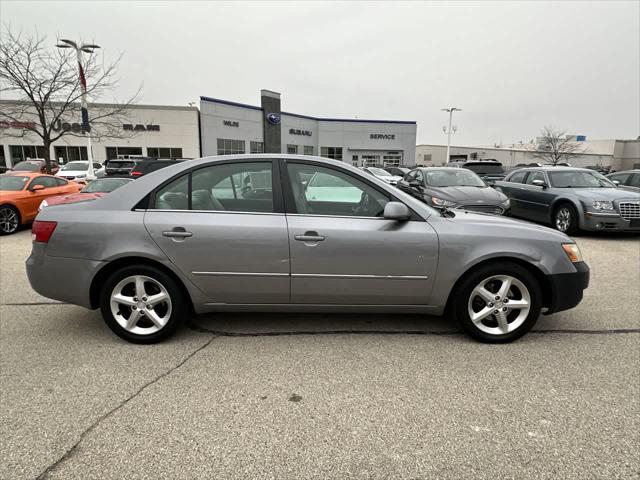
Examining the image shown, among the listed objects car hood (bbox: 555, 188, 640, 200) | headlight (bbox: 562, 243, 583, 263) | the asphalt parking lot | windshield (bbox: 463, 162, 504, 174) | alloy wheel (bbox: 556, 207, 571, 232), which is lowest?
the asphalt parking lot

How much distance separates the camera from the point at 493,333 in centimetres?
333

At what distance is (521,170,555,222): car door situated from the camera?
9203 millimetres

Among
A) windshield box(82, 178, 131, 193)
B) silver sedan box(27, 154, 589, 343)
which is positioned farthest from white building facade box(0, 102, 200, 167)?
silver sedan box(27, 154, 589, 343)

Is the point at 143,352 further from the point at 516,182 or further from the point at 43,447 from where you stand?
the point at 516,182

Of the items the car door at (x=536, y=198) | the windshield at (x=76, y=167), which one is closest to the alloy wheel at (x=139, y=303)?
the car door at (x=536, y=198)

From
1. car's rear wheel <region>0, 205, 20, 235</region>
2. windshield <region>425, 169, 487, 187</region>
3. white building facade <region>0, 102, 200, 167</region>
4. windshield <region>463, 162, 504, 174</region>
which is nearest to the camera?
car's rear wheel <region>0, 205, 20, 235</region>

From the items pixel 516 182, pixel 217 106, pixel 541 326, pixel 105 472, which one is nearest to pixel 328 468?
pixel 105 472

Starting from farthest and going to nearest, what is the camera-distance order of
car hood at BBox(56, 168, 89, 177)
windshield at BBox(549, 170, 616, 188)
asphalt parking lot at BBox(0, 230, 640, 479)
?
car hood at BBox(56, 168, 89, 177), windshield at BBox(549, 170, 616, 188), asphalt parking lot at BBox(0, 230, 640, 479)

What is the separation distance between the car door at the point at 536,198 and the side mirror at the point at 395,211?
24.7 ft

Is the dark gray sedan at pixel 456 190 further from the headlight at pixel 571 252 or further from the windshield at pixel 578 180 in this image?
the headlight at pixel 571 252

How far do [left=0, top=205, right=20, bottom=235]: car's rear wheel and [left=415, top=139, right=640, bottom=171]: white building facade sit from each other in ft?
230

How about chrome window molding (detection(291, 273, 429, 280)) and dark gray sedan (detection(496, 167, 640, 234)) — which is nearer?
chrome window molding (detection(291, 273, 429, 280))

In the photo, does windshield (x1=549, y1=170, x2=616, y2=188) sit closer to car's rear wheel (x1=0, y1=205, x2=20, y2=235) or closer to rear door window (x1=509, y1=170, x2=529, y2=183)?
rear door window (x1=509, y1=170, x2=529, y2=183)

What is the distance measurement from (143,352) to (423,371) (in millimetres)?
Answer: 2246
